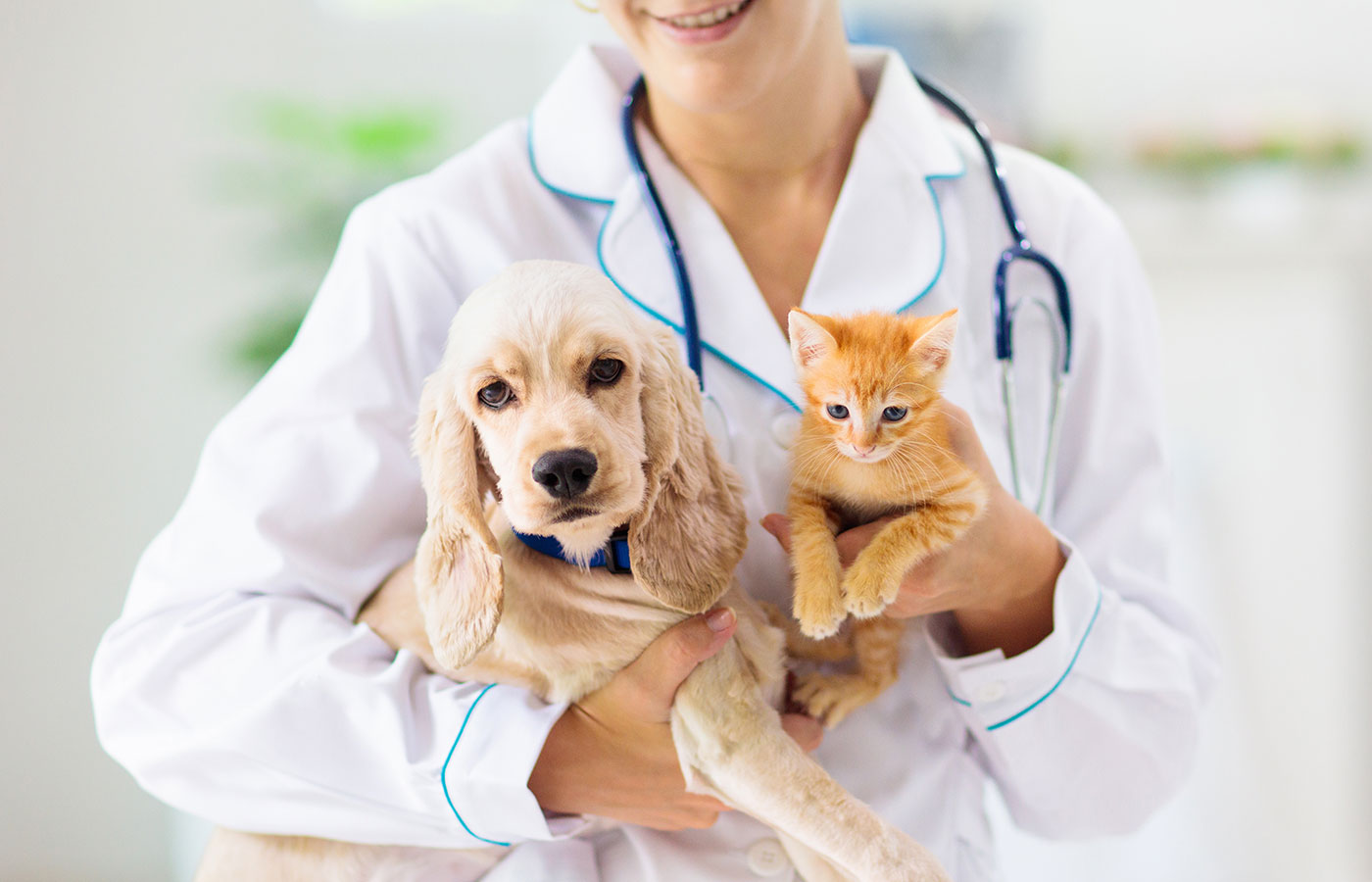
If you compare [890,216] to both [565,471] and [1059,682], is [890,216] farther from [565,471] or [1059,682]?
[565,471]

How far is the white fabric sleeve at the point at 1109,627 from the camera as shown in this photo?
1.42 m

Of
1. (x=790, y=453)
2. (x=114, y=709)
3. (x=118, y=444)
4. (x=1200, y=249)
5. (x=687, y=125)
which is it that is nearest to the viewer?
(x=790, y=453)

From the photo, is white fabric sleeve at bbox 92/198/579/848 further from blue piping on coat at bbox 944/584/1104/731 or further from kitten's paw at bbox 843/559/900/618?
blue piping on coat at bbox 944/584/1104/731

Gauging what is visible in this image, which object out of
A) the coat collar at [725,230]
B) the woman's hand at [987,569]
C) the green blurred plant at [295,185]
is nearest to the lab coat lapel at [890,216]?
the coat collar at [725,230]

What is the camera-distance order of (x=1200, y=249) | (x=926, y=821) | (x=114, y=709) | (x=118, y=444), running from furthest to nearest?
(x=1200, y=249), (x=118, y=444), (x=926, y=821), (x=114, y=709)

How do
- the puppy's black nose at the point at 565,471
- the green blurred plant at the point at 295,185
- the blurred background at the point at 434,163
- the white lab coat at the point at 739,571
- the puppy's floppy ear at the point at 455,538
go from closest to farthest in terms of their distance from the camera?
the puppy's black nose at the point at 565,471 → the puppy's floppy ear at the point at 455,538 → the white lab coat at the point at 739,571 → the blurred background at the point at 434,163 → the green blurred plant at the point at 295,185

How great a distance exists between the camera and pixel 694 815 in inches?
49.0

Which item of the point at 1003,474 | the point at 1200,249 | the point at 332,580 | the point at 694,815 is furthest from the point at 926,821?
the point at 1200,249

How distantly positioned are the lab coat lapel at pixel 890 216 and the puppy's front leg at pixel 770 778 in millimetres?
550

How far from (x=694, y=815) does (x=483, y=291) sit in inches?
26.9

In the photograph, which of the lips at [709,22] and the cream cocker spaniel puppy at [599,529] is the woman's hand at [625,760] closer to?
the cream cocker spaniel puppy at [599,529]

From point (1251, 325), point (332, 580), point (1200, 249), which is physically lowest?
point (1251, 325)

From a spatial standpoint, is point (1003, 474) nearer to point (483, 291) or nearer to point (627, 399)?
point (627, 399)

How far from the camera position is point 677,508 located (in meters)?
1.02
